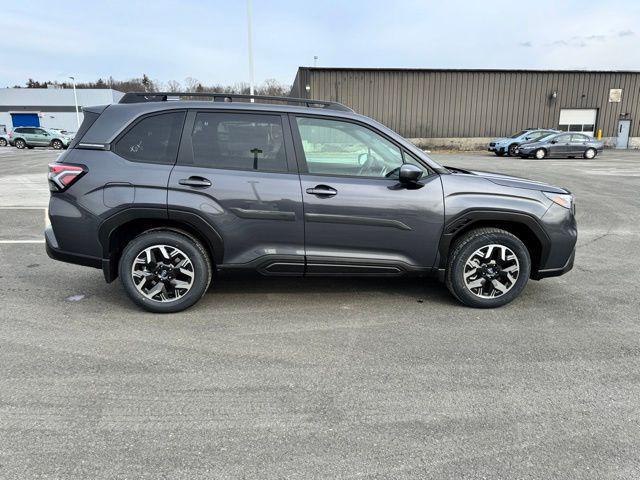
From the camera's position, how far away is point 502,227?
4.42 metres

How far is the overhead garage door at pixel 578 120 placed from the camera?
35406 millimetres

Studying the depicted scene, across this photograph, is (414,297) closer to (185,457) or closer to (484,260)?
(484,260)

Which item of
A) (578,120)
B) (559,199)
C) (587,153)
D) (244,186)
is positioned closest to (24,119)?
(578,120)

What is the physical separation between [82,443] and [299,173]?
2557 mm

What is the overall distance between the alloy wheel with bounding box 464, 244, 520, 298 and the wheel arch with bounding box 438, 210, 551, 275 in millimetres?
235

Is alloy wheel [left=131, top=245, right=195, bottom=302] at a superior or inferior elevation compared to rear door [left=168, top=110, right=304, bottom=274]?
inferior

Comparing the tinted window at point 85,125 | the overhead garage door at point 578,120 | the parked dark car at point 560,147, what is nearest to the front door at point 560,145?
the parked dark car at point 560,147

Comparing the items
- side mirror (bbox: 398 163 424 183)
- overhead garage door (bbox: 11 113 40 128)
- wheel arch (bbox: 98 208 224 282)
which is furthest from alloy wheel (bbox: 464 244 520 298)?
overhead garage door (bbox: 11 113 40 128)

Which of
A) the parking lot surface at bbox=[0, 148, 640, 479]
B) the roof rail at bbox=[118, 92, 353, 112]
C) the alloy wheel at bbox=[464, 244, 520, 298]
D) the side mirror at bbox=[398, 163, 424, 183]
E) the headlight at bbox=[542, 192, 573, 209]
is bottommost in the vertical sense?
the parking lot surface at bbox=[0, 148, 640, 479]

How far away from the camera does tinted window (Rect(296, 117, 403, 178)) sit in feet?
13.6

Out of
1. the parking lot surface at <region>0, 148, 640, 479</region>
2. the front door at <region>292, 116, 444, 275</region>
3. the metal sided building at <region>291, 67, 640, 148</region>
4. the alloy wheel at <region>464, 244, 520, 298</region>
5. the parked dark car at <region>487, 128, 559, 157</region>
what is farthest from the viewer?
the metal sided building at <region>291, 67, 640, 148</region>

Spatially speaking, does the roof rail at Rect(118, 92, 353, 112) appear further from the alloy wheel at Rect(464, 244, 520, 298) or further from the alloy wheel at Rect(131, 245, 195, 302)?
the alloy wheel at Rect(464, 244, 520, 298)

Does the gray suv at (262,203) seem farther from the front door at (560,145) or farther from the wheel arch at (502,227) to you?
the front door at (560,145)

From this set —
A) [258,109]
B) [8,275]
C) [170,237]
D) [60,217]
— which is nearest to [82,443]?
[170,237]
